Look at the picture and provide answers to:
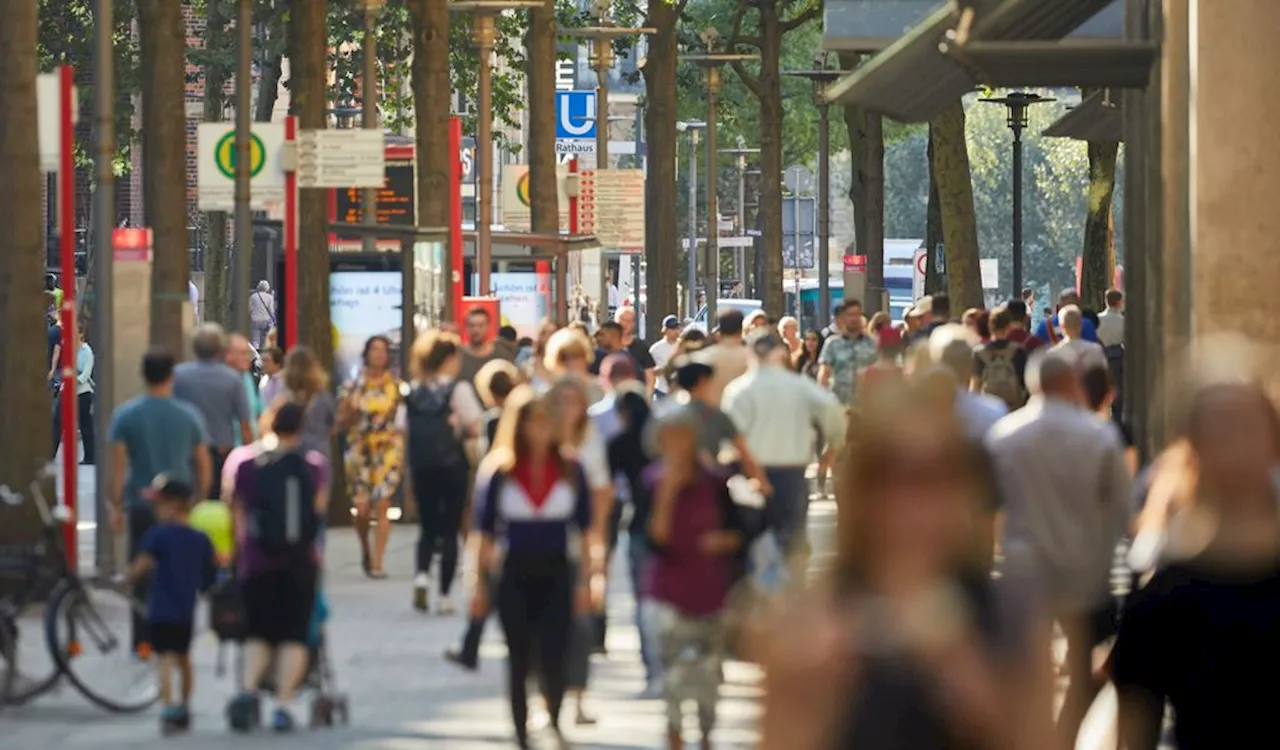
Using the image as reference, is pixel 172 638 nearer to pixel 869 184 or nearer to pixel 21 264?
pixel 21 264

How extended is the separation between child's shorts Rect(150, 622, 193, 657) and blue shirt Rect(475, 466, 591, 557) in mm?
1594

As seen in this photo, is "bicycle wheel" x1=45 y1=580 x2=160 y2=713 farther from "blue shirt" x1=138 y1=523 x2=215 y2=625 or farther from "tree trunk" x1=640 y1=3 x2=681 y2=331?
"tree trunk" x1=640 y1=3 x2=681 y2=331

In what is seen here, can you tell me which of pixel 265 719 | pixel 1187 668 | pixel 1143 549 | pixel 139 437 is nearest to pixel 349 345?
pixel 139 437

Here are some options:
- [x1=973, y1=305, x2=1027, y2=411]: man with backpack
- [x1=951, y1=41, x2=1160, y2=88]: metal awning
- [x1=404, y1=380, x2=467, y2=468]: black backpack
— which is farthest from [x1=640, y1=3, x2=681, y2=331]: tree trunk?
[x1=404, y1=380, x2=467, y2=468]: black backpack

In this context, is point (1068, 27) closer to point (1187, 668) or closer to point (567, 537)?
point (567, 537)

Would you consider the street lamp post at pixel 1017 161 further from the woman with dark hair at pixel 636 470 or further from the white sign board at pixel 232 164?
the woman with dark hair at pixel 636 470

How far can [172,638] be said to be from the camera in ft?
45.2

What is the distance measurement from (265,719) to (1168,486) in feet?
25.8

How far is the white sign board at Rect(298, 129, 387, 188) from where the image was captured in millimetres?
24906

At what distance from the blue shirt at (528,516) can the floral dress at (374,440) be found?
905cm

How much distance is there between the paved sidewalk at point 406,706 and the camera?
13422mm

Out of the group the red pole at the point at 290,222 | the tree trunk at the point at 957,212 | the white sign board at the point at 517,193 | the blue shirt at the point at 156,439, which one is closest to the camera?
the blue shirt at the point at 156,439

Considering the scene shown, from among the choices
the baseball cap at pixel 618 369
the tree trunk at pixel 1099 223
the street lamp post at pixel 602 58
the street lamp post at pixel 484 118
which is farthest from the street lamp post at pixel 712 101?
the baseball cap at pixel 618 369

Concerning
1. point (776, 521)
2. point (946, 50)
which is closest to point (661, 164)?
point (946, 50)
